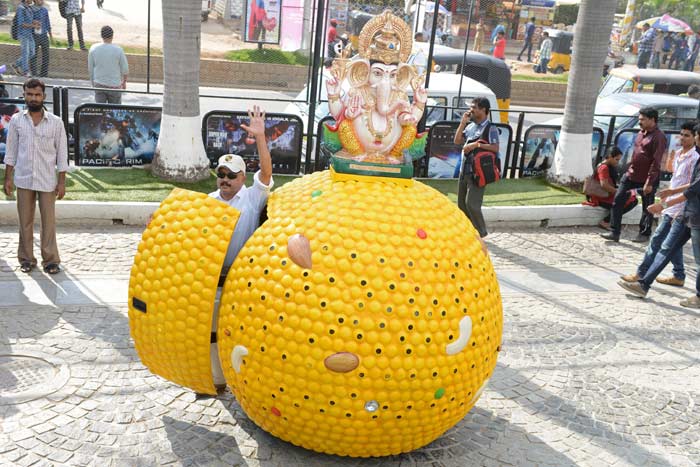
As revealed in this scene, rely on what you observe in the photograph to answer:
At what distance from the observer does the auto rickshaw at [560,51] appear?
30.1 metres

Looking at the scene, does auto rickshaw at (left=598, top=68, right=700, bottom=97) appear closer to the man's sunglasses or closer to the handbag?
the handbag

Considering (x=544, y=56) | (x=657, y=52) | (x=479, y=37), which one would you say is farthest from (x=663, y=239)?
(x=657, y=52)

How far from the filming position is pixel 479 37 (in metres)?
22.2

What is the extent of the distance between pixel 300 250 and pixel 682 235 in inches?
218

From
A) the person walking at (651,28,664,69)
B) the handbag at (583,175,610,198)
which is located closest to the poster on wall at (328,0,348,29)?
the handbag at (583,175,610,198)

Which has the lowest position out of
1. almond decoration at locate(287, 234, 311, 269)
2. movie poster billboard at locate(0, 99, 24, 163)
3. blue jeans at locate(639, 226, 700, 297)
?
blue jeans at locate(639, 226, 700, 297)

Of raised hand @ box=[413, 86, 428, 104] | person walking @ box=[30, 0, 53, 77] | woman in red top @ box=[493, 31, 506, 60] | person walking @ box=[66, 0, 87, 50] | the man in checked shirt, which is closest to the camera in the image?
raised hand @ box=[413, 86, 428, 104]

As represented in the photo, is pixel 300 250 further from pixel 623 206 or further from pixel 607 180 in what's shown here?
pixel 607 180

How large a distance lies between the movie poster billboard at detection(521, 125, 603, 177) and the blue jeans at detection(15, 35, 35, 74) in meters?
9.26

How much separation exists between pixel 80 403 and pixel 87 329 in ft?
4.22

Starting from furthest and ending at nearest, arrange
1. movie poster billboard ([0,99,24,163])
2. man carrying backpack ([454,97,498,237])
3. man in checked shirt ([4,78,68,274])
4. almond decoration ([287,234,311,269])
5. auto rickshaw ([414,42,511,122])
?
auto rickshaw ([414,42,511,122]) → movie poster billboard ([0,99,24,163]) → man carrying backpack ([454,97,498,237]) → man in checked shirt ([4,78,68,274]) → almond decoration ([287,234,311,269])

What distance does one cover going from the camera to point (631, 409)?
19.3 ft

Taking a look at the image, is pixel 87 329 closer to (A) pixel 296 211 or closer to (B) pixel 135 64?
(A) pixel 296 211

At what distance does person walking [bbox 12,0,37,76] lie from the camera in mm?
13695
